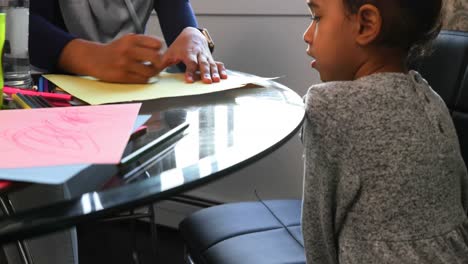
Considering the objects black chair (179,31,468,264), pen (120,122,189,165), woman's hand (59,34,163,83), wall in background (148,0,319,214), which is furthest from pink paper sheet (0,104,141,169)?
wall in background (148,0,319,214)

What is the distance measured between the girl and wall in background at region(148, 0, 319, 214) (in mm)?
920

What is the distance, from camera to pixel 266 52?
1.70 metres

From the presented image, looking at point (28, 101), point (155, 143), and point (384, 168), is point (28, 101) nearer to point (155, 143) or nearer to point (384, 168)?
point (155, 143)

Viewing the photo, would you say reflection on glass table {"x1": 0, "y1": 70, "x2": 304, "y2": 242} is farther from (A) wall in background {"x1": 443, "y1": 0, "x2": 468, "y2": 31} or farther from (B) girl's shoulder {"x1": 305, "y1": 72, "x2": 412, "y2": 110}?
(A) wall in background {"x1": 443, "y1": 0, "x2": 468, "y2": 31}

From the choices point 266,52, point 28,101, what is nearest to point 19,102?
point 28,101

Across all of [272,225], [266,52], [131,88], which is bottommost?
[272,225]

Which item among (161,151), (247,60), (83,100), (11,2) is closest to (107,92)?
(83,100)

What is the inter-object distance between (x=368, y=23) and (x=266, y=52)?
39.9 inches

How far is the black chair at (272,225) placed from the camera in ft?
3.16

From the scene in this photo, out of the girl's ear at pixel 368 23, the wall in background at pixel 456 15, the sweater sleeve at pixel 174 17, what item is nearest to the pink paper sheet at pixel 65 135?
the girl's ear at pixel 368 23

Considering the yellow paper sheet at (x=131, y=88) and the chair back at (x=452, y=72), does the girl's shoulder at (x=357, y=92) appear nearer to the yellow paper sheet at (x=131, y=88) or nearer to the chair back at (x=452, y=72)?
the yellow paper sheet at (x=131, y=88)

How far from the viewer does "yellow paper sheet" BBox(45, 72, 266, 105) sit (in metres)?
0.71

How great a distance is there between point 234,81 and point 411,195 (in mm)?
327

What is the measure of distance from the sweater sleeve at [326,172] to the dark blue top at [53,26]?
49 centimetres
